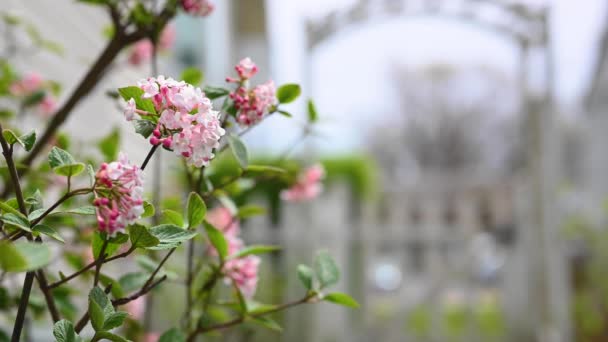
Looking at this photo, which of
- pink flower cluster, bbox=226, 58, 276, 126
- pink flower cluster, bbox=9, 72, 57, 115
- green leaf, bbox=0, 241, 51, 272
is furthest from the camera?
pink flower cluster, bbox=9, 72, 57, 115

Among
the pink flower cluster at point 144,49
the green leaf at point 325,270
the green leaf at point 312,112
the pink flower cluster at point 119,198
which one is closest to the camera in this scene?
the pink flower cluster at point 119,198

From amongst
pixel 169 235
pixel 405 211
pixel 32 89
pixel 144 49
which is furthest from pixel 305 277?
pixel 405 211

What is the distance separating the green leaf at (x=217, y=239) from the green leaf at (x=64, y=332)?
0.28 m

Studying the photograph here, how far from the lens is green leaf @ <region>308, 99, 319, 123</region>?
0.97m

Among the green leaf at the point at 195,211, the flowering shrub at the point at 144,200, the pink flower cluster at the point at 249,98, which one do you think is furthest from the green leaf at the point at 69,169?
the pink flower cluster at the point at 249,98

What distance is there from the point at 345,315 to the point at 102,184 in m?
3.17

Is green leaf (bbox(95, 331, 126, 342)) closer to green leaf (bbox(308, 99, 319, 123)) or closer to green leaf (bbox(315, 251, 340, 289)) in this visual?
green leaf (bbox(315, 251, 340, 289))

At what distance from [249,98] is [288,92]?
0.08 meters

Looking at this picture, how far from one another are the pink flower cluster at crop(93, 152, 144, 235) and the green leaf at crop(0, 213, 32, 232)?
0.22ft

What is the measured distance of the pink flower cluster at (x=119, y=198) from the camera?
1.63 ft

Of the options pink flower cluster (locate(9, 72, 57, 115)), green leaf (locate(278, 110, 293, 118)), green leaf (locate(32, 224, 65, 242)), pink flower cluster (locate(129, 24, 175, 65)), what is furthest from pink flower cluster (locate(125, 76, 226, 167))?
pink flower cluster (locate(129, 24, 175, 65))

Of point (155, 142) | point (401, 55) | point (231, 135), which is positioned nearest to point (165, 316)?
point (231, 135)

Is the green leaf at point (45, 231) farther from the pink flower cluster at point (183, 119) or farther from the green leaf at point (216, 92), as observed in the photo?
the green leaf at point (216, 92)

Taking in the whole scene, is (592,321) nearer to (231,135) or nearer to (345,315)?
(345,315)
